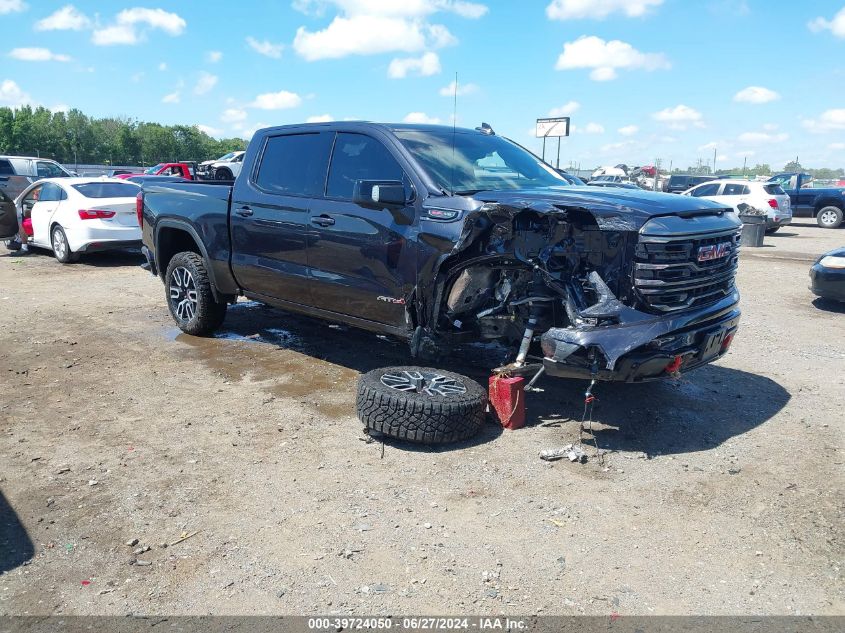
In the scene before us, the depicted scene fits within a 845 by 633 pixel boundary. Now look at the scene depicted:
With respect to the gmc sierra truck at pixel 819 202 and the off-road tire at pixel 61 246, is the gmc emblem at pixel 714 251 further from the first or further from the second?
the gmc sierra truck at pixel 819 202

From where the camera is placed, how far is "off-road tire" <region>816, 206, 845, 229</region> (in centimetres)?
2183

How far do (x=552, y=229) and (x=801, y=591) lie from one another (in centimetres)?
232

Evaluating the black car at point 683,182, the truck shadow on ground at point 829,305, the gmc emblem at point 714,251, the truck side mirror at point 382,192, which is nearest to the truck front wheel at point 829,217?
the black car at point 683,182

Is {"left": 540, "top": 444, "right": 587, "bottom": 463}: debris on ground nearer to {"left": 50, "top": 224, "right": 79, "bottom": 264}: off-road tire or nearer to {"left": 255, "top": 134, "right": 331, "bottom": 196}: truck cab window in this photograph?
{"left": 255, "top": 134, "right": 331, "bottom": 196}: truck cab window

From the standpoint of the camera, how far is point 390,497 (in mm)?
3701

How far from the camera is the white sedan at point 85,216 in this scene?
11359mm

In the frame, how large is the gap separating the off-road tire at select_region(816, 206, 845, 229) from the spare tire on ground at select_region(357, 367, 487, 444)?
21.9 m

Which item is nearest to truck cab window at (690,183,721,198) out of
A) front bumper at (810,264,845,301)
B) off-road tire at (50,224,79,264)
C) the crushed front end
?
front bumper at (810,264,845,301)

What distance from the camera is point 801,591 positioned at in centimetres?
288

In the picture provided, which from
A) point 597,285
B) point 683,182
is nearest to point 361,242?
point 597,285

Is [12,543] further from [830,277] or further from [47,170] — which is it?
[47,170]

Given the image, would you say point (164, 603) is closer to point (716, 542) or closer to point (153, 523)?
point (153, 523)

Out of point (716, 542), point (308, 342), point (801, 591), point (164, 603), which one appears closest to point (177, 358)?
point (308, 342)

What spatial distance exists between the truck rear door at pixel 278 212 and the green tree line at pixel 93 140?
51834mm
